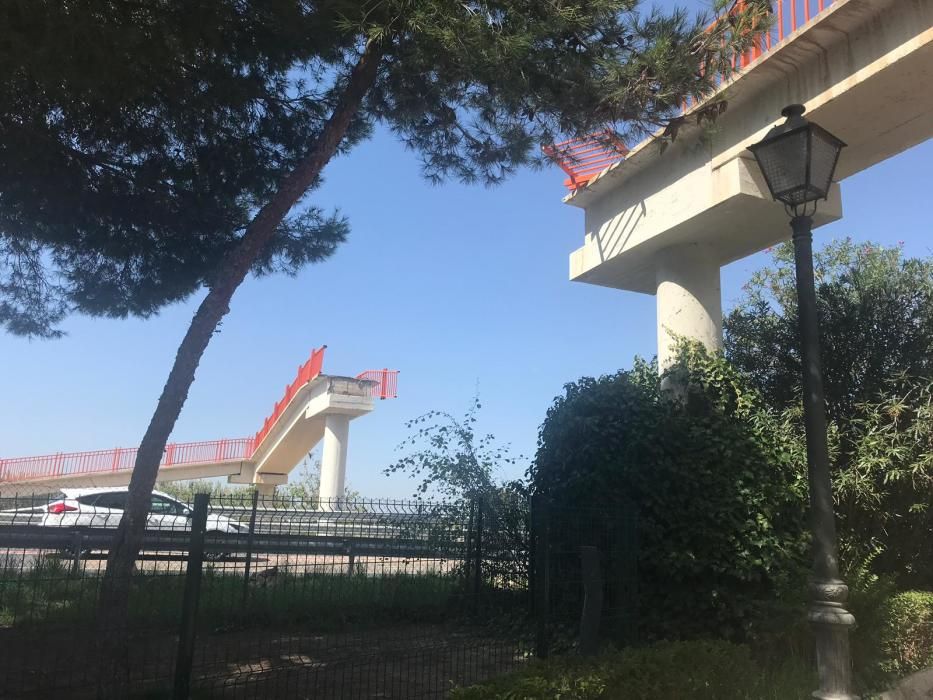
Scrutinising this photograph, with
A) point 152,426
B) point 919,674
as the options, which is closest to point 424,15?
point 152,426

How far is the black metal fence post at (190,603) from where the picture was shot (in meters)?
4.64

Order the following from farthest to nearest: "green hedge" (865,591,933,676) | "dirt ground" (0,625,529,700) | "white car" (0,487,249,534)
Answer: "white car" (0,487,249,534) < "green hedge" (865,591,933,676) < "dirt ground" (0,625,529,700)

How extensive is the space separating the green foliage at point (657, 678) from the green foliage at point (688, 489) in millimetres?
1052

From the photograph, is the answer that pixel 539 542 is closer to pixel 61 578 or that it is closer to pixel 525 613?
pixel 525 613

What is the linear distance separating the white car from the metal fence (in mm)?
221

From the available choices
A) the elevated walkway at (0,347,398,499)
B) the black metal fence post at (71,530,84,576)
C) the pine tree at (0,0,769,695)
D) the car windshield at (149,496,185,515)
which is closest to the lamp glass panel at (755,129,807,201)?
the pine tree at (0,0,769,695)

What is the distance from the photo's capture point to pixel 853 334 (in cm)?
918

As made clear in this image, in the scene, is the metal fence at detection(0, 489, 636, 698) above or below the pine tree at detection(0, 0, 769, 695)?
below

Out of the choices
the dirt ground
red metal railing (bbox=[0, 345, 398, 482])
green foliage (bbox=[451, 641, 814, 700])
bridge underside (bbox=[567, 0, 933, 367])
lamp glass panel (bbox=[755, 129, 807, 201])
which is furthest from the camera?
red metal railing (bbox=[0, 345, 398, 482])

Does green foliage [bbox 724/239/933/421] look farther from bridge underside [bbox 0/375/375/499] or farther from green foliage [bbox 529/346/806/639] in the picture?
bridge underside [bbox 0/375/375/499]

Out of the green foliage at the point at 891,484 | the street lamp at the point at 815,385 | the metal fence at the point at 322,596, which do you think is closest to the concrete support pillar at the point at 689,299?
the green foliage at the point at 891,484

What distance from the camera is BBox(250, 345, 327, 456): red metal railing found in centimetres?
2492

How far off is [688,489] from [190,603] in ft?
16.0

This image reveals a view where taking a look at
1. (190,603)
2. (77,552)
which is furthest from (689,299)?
(77,552)
